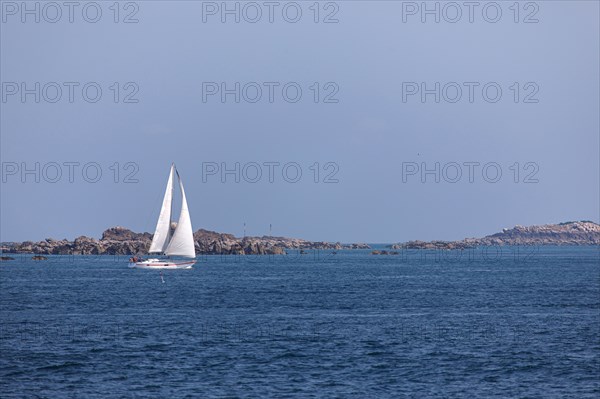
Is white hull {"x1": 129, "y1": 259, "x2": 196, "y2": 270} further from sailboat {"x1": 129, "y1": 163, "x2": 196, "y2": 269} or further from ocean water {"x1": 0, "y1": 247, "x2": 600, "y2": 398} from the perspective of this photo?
ocean water {"x1": 0, "y1": 247, "x2": 600, "y2": 398}

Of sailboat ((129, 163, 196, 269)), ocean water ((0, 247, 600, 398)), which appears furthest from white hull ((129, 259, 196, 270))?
ocean water ((0, 247, 600, 398))

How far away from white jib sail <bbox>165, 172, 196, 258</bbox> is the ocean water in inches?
1883

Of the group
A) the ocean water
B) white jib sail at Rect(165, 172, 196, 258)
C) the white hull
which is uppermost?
white jib sail at Rect(165, 172, 196, 258)

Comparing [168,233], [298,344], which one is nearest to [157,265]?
[168,233]

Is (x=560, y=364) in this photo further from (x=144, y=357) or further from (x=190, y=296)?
(x=190, y=296)

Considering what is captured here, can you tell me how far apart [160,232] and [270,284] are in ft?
133

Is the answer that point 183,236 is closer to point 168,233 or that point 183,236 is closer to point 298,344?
point 168,233

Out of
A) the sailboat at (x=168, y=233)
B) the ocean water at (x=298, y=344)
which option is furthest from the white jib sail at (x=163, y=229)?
the ocean water at (x=298, y=344)

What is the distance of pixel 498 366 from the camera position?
45531 millimetres

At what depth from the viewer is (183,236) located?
146m

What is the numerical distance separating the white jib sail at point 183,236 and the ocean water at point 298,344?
47.8 meters

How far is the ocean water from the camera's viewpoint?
1586 inches

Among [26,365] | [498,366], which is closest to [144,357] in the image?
[26,365]

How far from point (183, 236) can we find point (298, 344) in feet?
312
